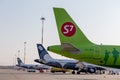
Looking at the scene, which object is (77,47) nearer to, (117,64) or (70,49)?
(70,49)

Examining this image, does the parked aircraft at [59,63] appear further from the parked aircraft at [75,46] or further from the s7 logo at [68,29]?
the s7 logo at [68,29]

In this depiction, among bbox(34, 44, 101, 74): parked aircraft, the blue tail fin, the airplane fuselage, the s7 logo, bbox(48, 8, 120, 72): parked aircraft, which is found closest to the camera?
bbox(48, 8, 120, 72): parked aircraft

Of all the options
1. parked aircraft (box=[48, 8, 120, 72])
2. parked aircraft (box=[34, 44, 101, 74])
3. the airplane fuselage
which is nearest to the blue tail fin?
parked aircraft (box=[34, 44, 101, 74])

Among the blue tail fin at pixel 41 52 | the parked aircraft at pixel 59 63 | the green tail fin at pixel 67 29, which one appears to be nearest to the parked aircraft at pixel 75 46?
the green tail fin at pixel 67 29

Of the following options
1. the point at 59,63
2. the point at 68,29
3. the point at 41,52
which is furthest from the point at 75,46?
the point at 59,63

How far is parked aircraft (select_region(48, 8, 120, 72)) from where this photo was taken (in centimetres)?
3030

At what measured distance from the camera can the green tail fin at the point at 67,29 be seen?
1203 inches

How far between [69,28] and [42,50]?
169ft

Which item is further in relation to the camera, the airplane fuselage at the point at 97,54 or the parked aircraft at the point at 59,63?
the parked aircraft at the point at 59,63

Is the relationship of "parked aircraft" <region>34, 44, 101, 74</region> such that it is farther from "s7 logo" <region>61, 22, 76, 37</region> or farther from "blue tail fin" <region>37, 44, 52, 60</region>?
"s7 logo" <region>61, 22, 76, 37</region>

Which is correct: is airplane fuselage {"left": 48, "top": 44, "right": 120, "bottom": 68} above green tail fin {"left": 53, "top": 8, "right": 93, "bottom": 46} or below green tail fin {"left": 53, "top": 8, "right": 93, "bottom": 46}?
below

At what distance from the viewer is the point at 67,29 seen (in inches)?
1217

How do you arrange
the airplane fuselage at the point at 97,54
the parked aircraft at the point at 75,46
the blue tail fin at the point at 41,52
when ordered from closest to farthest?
the parked aircraft at the point at 75,46
the airplane fuselage at the point at 97,54
the blue tail fin at the point at 41,52

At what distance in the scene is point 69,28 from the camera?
3100 cm
